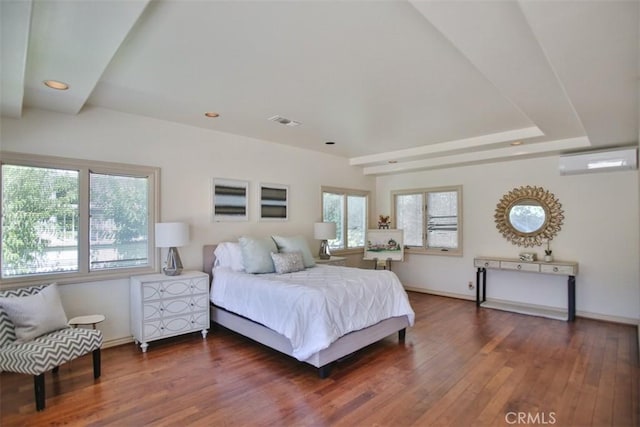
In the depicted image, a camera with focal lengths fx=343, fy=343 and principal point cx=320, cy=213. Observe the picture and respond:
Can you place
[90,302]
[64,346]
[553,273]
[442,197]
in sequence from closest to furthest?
[64,346] → [90,302] → [553,273] → [442,197]

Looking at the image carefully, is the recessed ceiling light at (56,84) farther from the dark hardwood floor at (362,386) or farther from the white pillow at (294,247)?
the white pillow at (294,247)

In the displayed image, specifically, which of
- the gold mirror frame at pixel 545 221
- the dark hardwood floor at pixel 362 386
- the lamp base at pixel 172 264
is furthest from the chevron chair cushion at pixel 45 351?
the gold mirror frame at pixel 545 221

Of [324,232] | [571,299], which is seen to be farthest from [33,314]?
[571,299]

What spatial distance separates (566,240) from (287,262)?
423 cm

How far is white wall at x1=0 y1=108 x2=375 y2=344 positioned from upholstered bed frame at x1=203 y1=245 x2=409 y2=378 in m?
0.92

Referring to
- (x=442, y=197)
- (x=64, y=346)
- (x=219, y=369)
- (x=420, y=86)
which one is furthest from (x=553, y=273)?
(x=64, y=346)

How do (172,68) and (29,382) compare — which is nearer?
(172,68)

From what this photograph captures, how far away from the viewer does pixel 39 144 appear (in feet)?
11.3

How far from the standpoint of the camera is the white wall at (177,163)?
11.7ft

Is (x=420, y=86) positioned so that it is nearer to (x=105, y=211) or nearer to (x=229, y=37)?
(x=229, y=37)

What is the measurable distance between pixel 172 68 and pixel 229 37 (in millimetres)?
744

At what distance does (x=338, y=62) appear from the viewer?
8.80 ft

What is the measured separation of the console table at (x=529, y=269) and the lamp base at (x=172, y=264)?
4.56 metres

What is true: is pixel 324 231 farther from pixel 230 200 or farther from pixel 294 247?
pixel 230 200
